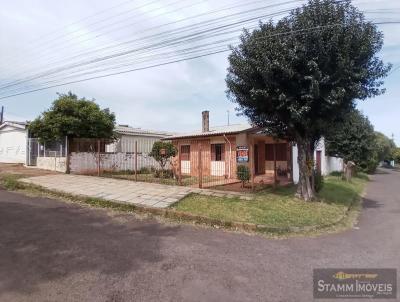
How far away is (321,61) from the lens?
10281 millimetres

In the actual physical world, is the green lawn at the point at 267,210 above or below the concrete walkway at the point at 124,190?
below

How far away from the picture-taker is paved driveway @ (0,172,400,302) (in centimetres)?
429

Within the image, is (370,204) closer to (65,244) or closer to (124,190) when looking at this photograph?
(124,190)

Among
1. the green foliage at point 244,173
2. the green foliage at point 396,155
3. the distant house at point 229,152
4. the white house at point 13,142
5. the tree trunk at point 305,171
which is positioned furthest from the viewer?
the green foliage at point 396,155

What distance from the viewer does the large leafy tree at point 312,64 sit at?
1017 cm

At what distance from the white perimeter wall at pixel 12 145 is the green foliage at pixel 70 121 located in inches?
194

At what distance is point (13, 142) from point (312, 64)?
2189cm

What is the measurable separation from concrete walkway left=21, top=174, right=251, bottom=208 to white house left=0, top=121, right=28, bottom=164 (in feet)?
29.5

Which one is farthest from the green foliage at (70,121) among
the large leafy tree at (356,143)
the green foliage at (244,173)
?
the large leafy tree at (356,143)

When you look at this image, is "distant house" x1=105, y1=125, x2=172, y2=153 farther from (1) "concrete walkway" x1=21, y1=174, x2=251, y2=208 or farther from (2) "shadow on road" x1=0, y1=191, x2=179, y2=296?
(2) "shadow on road" x1=0, y1=191, x2=179, y2=296

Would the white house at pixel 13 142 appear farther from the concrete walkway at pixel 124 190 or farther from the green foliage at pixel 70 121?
the concrete walkway at pixel 124 190

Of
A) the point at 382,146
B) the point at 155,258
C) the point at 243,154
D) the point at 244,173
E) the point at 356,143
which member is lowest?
the point at 155,258

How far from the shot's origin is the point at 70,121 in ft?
58.6

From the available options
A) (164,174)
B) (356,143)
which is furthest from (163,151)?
(356,143)
